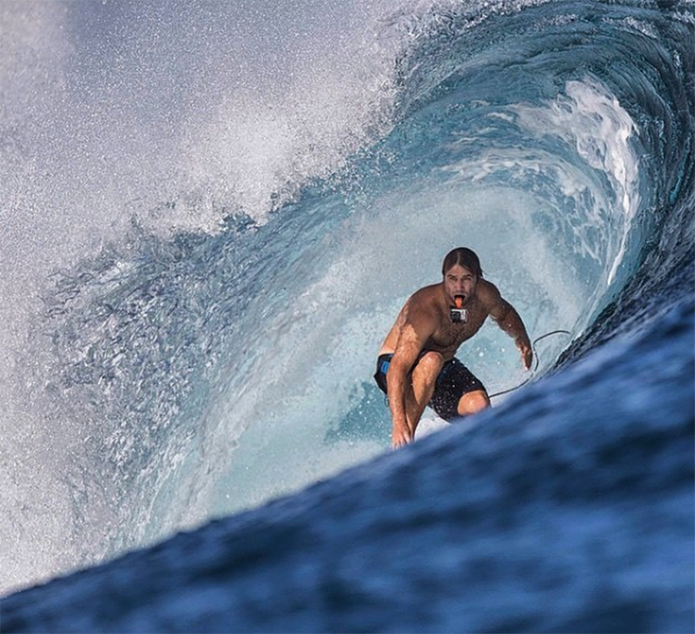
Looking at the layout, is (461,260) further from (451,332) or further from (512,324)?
(512,324)

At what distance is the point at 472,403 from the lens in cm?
294

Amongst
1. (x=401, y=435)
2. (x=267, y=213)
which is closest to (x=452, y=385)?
(x=401, y=435)

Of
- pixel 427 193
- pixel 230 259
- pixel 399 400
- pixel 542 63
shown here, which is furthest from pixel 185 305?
pixel 542 63

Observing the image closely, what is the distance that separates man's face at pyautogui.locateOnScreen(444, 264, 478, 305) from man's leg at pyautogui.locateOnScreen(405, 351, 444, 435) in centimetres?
21

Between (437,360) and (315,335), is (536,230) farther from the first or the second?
(437,360)

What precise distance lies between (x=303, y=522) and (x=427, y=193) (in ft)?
12.0

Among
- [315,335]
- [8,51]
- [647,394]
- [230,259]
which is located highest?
[8,51]

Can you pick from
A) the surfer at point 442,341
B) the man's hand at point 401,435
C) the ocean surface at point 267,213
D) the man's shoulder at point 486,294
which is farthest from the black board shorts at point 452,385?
the man's hand at point 401,435

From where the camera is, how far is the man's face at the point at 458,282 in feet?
8.92

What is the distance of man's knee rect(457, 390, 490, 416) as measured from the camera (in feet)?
9.60

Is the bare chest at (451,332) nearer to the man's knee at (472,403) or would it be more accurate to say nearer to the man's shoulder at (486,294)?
the man's shoulder at (486,294)

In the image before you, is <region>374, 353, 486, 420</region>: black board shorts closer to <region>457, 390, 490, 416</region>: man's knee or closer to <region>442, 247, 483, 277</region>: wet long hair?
<region>457, 390, 490, 416</region>: man's knee

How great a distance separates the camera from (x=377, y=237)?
4.28 metres

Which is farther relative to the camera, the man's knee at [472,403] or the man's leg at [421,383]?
the man's knee at [472,403]
